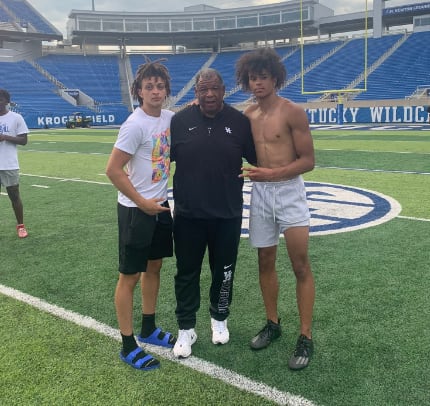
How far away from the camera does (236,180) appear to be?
10.5 feet

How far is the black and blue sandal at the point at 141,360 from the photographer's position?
312 cm

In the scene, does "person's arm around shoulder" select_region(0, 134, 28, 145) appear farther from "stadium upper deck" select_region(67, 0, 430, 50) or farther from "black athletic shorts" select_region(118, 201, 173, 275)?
"stadium upper deck" select_region(67, 0, 430, 50)

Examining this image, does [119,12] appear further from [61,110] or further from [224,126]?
[224,126]

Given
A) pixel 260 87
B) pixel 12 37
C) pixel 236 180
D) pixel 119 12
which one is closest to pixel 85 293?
pixel 236 180

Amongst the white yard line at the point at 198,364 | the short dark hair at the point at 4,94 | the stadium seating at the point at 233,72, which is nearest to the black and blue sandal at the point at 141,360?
the white yard line at the point at 198,364

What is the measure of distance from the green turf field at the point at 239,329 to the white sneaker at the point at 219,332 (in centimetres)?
5

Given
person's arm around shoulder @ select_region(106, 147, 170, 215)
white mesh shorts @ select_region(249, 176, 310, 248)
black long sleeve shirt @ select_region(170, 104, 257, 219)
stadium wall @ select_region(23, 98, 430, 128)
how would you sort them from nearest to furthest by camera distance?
person's arm around shoulder @ select_region(106, 147, 170, 215) < black long sleeve shirt @ select_region(170, 104, 257, 219) < white mesh shorts @ select_region(249, 176, 310, 248) < stadium wall @ select_region(23, 98, 430, 128)

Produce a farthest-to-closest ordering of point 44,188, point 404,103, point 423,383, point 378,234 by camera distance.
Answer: point 404,103, point 44,188, point 378,234, point 423,383

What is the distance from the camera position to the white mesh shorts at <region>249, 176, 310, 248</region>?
321 centimetres

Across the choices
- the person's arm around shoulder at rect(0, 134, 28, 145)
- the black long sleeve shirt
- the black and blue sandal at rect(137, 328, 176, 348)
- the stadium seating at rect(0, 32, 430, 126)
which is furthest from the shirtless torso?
the stadium seating at rect(0, 32, 430, 126)

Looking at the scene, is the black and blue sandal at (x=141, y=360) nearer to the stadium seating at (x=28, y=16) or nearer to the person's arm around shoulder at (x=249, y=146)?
the person's arm around shoulder at (x=249, y=146)

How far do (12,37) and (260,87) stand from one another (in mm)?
51098

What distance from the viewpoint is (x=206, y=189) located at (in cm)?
314

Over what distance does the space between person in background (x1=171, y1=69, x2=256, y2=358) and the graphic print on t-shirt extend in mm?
58
